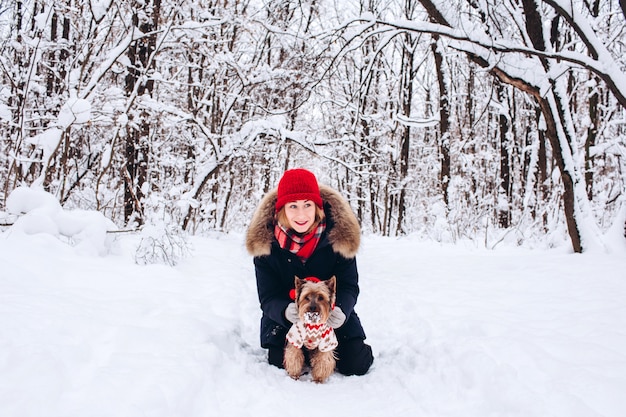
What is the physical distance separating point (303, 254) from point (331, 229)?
28cm

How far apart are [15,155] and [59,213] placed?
40.9 inches

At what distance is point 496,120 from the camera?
1880 centimetres

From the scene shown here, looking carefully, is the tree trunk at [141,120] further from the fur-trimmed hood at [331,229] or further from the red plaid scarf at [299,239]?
the red plaid scarf at [299,239]

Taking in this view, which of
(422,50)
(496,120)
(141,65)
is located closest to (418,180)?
(496,120)

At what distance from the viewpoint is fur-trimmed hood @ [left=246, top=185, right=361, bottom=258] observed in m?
2.83

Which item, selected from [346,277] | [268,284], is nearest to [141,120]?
[268,284]

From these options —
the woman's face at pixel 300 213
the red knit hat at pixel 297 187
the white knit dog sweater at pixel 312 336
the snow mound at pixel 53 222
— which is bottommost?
the white knit dog sweater at pixel 312 336

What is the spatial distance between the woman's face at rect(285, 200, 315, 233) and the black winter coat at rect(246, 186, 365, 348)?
0.70 feet

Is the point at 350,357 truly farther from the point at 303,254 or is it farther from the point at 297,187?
the point at 297,187

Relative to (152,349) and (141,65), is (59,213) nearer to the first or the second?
(152,349)

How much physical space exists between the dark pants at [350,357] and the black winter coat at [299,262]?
0.17ft

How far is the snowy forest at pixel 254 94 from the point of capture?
4676 mm

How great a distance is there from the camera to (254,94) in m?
11.2

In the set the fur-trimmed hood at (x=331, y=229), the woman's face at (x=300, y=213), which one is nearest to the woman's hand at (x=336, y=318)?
the fur-trimmed hood at (x=331, y=229)
